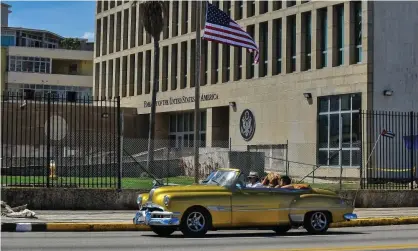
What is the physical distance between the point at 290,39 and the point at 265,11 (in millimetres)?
3724

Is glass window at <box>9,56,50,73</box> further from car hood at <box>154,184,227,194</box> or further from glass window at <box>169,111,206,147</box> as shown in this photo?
car hood at <box>154,184,227,194</box>

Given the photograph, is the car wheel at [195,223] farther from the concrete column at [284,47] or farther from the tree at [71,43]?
the tree at [71,43]

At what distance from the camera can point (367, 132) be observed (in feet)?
124

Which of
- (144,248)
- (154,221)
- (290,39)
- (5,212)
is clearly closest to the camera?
(144,248)

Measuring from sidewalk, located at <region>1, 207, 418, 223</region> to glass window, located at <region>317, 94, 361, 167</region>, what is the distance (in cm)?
1482

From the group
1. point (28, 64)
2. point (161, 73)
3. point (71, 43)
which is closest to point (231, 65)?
point (161, 73)

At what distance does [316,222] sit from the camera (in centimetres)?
1716

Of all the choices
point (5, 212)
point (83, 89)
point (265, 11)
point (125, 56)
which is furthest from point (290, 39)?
point (83, 89)

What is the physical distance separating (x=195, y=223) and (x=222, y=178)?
54.0 inches

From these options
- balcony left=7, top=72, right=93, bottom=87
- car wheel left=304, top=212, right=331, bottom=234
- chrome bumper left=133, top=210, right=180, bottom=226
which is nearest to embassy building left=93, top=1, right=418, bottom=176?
car wheel left=304, top=212, right=331, bottom=234

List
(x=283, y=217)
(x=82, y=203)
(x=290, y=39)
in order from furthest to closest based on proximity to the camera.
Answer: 1. (x=290, y=39)
2. (x=82, y=203)
3. (x=283, y=217)

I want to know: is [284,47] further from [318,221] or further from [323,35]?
[318,221]

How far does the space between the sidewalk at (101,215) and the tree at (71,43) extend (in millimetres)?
71477

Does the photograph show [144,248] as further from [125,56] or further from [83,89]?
[83,89]
